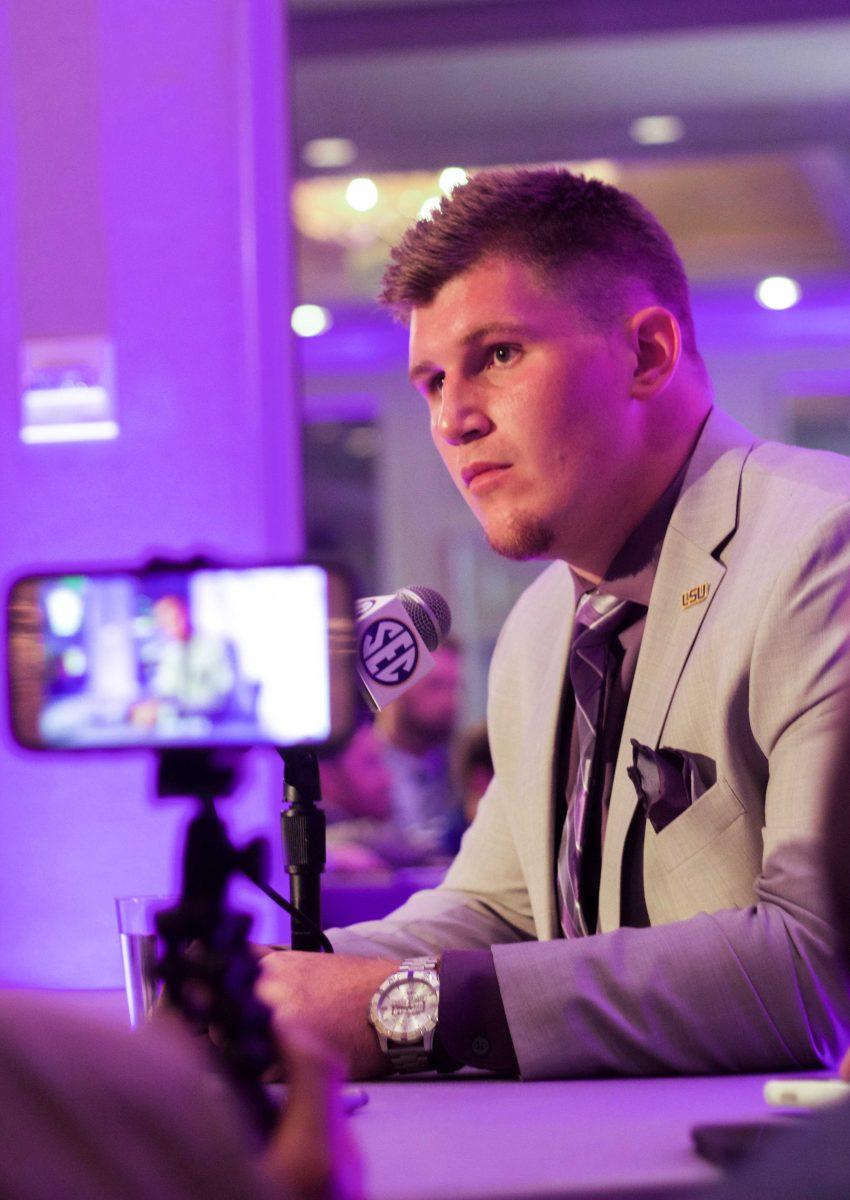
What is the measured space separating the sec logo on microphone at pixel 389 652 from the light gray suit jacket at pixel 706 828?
0.86 feet

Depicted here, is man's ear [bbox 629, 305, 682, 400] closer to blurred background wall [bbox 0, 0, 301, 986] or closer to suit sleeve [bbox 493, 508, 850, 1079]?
suit sleeve [bbox 493, 508, 850, 1079]

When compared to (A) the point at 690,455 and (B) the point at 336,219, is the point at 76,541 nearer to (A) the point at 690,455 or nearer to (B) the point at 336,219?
(A) the point at 690,455

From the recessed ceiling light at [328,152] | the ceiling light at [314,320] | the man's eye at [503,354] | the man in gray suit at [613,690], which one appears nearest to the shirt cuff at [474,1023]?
the man in gray suit at [613,690]

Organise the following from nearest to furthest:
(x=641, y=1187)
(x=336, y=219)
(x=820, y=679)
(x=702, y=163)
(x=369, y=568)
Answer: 1. (x=641, y=1187)
2. (x=820, y=679)
3. (x=702, y=163)
4. (x=336, y=219)
5. (x=369, y=568)

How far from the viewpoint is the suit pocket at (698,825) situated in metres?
1.46

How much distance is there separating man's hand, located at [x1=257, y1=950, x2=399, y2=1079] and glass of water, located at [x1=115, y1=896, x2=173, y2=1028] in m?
0.10

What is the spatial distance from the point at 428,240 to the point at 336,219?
598 cm

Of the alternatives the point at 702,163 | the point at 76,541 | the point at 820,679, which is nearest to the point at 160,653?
the point at 820,679

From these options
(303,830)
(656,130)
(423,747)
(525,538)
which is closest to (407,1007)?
(303,830)

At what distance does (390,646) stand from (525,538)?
0.32 meters

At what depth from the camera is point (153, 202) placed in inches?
104

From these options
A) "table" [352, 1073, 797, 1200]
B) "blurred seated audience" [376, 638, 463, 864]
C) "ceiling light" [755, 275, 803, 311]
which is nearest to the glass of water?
"table" [352, 1073, 797, 1200]

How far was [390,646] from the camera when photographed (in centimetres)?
150

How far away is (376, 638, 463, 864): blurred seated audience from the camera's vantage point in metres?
5.80
